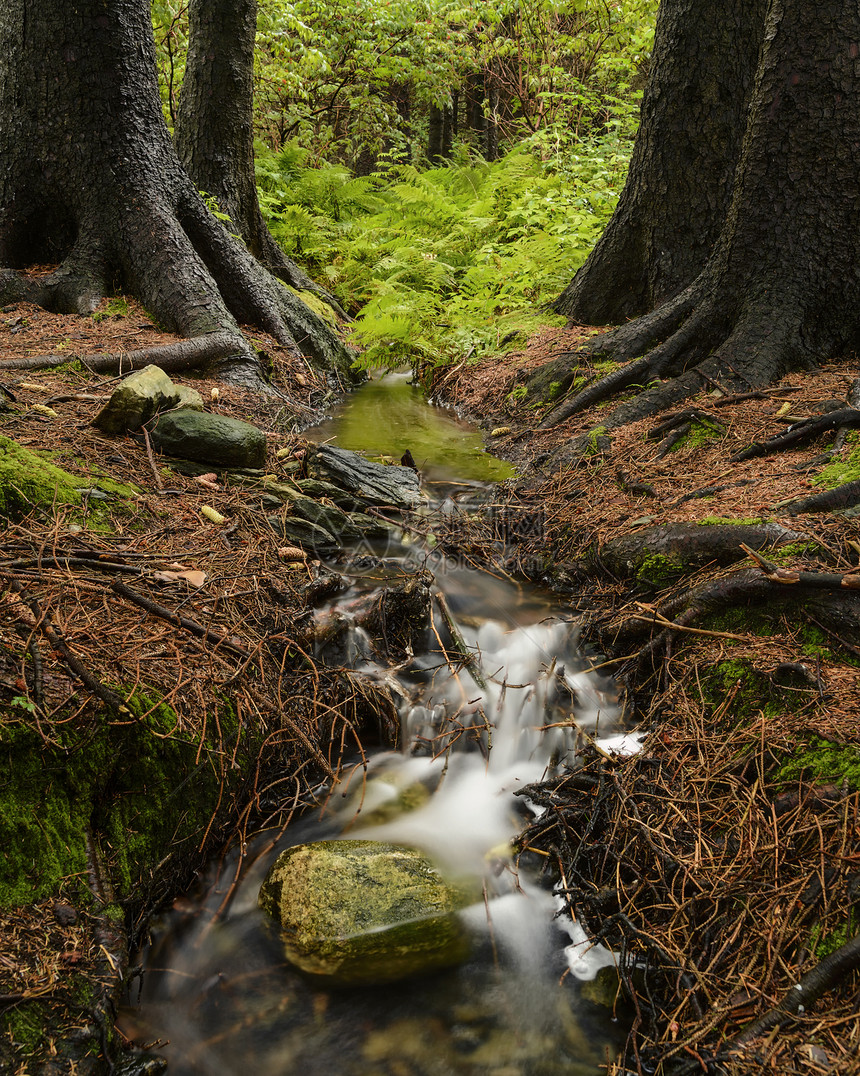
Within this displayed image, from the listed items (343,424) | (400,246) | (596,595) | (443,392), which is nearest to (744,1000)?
(596,595)

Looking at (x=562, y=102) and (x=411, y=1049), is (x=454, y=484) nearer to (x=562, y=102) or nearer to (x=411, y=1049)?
(x=411, y=1049)

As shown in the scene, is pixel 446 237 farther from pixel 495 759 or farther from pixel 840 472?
pixel 495 759

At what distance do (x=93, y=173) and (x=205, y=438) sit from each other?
126 inches

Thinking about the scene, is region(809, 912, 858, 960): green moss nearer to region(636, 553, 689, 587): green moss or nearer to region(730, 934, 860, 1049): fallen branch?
region(730, 934, 860, 1049): fallen branch

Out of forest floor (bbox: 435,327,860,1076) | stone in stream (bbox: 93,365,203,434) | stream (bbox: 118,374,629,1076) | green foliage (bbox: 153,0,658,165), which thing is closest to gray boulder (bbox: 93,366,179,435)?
stone in stream (bbox: 93,365,203,434)

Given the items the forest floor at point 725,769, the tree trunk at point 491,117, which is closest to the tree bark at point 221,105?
the forest floor at point 725,769

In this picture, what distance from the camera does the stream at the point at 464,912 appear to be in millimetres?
2156

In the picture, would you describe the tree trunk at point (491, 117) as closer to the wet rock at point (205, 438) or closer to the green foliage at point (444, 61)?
the green foliage at point (444, 61)

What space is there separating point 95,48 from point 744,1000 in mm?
7107

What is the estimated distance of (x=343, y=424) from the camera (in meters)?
6.50

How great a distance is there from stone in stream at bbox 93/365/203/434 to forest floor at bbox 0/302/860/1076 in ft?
0.44

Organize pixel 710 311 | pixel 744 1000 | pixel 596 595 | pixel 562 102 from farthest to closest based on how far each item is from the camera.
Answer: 1. pixel 562 102
2. pixel 710 311
3. pixel 596 595
4. pixel 744 1000

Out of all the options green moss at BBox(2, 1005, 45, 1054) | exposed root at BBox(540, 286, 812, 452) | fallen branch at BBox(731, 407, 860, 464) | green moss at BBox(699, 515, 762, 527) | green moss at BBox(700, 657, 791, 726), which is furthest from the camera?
exposed root at BBox(540, 286, 812, 452)

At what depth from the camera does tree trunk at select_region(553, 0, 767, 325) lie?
17.8 feet
